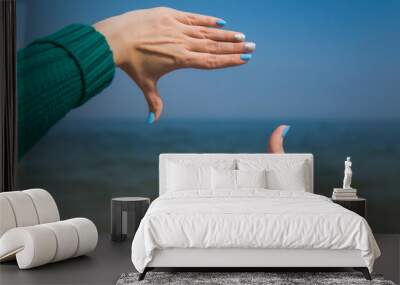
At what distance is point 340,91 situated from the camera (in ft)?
24.0

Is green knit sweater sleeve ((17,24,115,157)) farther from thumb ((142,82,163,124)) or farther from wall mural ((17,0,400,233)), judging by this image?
thumb ((142,82,163,124))

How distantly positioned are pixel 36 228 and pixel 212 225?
149cm

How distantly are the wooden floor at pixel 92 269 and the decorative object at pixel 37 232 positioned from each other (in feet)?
0.26

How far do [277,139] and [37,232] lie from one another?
10.4ft

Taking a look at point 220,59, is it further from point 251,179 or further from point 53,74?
point 53,74

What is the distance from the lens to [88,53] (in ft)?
24.0

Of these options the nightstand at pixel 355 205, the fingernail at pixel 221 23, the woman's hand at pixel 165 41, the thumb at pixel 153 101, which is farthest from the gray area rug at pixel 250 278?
the fingernail at pixel 221 23

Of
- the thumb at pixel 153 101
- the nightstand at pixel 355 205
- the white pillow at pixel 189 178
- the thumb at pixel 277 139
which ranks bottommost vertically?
the nightstand at pixel 355 205

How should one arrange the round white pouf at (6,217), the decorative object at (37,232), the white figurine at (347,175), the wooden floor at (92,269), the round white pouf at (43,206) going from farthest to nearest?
the white figurine at (347,175) → the round white pouf at (43,206) → the round white pouf at (6,217) → the decorative object at (37,232) → the wooden floor at (92,269)

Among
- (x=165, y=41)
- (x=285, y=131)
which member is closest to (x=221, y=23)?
(x=165, y=41)

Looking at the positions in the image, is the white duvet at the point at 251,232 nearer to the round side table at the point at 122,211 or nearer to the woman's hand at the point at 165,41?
the round side table at the point at 122,211

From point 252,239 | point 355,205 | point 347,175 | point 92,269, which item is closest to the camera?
point 252,239

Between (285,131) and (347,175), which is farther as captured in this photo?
(285,131)

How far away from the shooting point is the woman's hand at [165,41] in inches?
289
